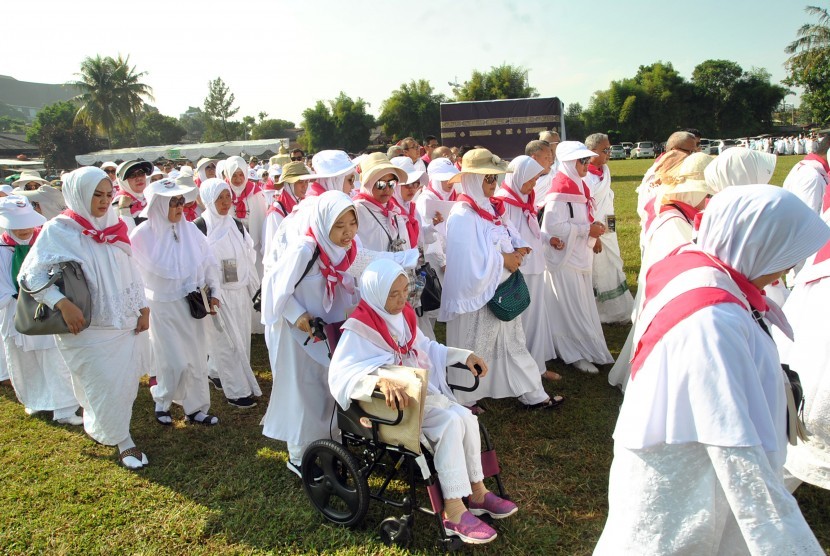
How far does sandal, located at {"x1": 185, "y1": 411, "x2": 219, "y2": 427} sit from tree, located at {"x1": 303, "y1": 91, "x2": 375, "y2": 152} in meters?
53.6

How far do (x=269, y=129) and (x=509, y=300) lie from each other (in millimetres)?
91493

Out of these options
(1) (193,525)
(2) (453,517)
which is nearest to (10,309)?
(1) (193,525)

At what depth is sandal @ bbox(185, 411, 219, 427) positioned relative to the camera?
513 centimetres

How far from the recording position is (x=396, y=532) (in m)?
3.20

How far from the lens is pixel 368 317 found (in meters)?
3.31

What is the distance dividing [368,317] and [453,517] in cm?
117

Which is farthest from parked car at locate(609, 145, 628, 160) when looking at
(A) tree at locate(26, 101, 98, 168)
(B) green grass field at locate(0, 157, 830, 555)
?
(A) tree at locate(26, 101, 98, 168)

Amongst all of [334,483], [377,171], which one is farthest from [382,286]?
[377,171]

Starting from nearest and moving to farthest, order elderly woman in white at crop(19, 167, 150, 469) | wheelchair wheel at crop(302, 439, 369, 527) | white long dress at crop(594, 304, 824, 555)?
white long dress at crop(594, 304, 824, 555) < wheelchair wheel at crop(302, 439, 369, 527) < elderly woman in white at crop(19, 167, 150, 469)

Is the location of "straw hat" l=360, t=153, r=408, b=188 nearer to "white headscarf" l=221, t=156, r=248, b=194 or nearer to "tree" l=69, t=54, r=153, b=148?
"white headscarf" l=221, t=156, r=248, b=194

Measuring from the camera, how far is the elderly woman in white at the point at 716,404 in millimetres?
1715

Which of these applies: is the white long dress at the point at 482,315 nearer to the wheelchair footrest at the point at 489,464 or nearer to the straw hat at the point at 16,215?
the wheelchair footrest at the point at 489,464

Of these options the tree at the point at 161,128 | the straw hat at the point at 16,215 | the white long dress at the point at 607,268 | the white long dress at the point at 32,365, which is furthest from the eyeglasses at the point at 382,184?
the tree at the point at 161,128

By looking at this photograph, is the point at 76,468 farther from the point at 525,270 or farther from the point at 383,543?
the point at 525,270
